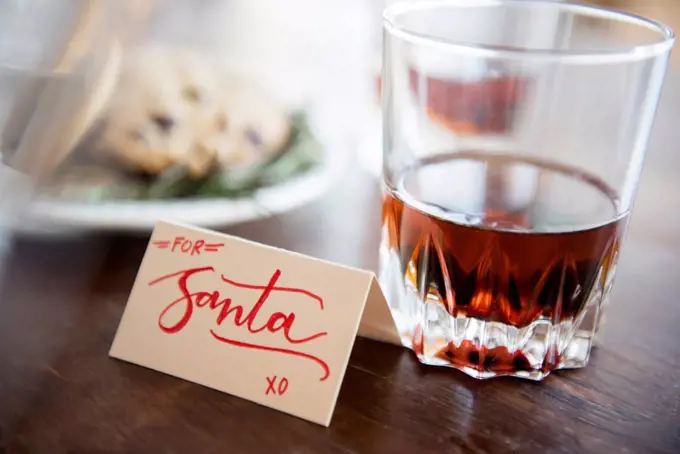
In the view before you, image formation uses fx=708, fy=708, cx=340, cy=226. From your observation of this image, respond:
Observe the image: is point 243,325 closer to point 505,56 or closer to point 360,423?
point 360,423

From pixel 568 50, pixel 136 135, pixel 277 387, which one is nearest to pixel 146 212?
pixel 136 135

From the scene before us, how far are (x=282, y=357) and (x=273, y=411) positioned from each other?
0.03 metres

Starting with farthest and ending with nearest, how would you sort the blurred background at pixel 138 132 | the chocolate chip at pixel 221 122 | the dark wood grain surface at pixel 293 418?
Answer: the chocolate chip at pixel 221 122 → the blurred background at pixel 138 132 → the dark wood grain surface at pixel 293 418

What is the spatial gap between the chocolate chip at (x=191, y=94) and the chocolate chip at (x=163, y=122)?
0.03 metres

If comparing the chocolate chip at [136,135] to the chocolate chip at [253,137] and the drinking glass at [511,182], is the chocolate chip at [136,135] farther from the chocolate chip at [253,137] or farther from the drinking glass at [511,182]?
the drinking glass at [511,182]

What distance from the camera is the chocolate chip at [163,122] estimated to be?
24.6 inches

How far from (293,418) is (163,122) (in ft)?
1.11

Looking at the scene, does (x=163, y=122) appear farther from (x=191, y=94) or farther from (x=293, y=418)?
(x=293, y=418)

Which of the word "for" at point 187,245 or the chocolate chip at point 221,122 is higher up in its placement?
the word "for" at point 187,245

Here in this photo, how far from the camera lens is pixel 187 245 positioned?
1.46ft

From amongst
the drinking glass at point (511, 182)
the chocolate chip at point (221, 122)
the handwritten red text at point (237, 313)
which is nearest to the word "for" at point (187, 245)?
the handwritten red text at point (237, 313)

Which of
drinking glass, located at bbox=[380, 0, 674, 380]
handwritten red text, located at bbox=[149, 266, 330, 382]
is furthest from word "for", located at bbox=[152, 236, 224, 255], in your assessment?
drinking glass, located at bbox=[380, 0, 674, 380]

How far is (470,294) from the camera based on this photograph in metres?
0.42

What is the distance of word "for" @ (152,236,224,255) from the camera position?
1.44 ft
